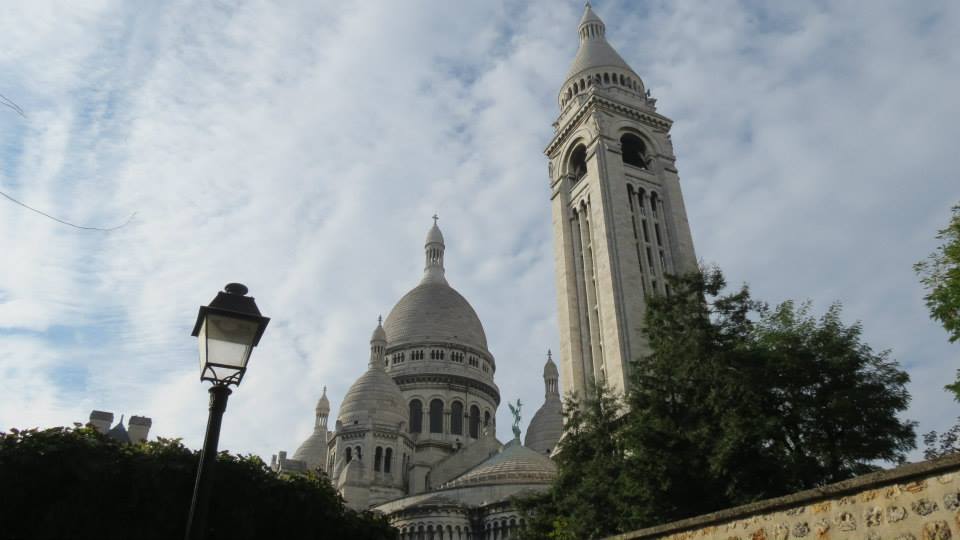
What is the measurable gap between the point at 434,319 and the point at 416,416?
10.9 m

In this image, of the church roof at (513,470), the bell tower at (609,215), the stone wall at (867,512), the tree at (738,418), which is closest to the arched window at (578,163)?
the bell tower at (609,215)

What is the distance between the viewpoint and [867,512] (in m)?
8.48

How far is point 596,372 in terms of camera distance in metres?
42.9

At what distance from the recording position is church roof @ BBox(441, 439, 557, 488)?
154 ft

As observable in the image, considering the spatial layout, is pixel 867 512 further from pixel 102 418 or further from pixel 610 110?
pixel 102 418

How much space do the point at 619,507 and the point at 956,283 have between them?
11.5 metres

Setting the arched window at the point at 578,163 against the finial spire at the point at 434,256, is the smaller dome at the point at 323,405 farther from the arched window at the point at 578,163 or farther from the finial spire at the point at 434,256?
the arched window at the point at 578,163

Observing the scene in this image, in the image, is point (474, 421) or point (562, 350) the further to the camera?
point (474, 421)

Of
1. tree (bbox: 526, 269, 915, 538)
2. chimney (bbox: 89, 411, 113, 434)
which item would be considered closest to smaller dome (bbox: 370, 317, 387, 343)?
A: chimney (bbox: 89, 411, 113, 434)

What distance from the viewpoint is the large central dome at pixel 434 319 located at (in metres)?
71.1

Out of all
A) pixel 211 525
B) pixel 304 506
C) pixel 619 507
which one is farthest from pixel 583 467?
pixel 211 525

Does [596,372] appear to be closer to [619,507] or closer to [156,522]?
[619,507]

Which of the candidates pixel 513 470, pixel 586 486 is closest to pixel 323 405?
pixel 513 470

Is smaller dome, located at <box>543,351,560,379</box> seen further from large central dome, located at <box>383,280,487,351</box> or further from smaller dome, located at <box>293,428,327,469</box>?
smaller dome, located at <box>293,428,327,469</box>
